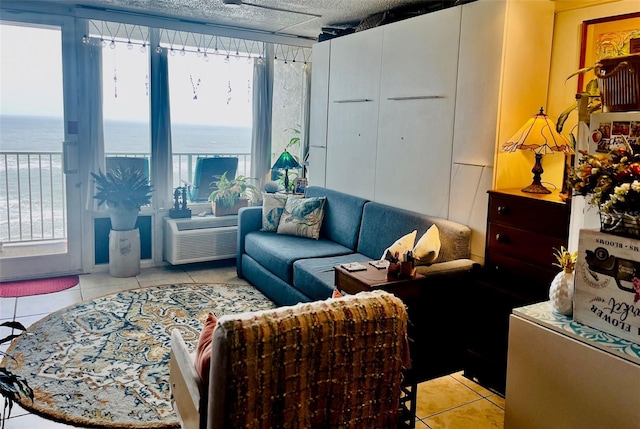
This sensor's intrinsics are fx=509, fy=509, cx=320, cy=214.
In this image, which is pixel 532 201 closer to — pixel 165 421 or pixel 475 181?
pixel 475 181

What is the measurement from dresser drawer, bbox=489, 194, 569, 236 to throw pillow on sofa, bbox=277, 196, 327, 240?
1817mm

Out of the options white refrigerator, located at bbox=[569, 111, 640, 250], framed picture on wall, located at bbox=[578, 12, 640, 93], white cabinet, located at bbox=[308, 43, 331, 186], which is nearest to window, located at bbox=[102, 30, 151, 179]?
white cabinet, located at bbox=[308, 43, 331, 186]

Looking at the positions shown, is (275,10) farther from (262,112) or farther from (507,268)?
(507,268)

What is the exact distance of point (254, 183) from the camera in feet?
18.7

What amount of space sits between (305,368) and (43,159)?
171 inches

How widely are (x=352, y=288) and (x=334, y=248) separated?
133 centimetres

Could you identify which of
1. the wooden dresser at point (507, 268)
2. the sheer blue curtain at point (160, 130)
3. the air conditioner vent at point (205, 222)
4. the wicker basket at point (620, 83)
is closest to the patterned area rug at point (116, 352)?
the air conditioner vent at point (205, 222)

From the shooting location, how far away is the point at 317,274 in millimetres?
3516

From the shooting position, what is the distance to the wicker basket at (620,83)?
1885mm

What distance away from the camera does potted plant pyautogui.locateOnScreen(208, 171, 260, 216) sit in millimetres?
Answer: 5348

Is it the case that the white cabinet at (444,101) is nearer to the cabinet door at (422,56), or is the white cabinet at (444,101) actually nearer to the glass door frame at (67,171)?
the cabinet door at (422,56)

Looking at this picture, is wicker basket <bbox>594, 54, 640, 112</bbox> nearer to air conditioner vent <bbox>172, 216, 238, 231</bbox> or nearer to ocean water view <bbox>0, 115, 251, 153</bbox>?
air conditioner vent <bbox>172, 216, 238, 231</bbox>

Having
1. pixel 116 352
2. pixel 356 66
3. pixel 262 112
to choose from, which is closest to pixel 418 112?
pixel 356 66

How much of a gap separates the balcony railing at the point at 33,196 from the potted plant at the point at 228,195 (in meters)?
0.39
